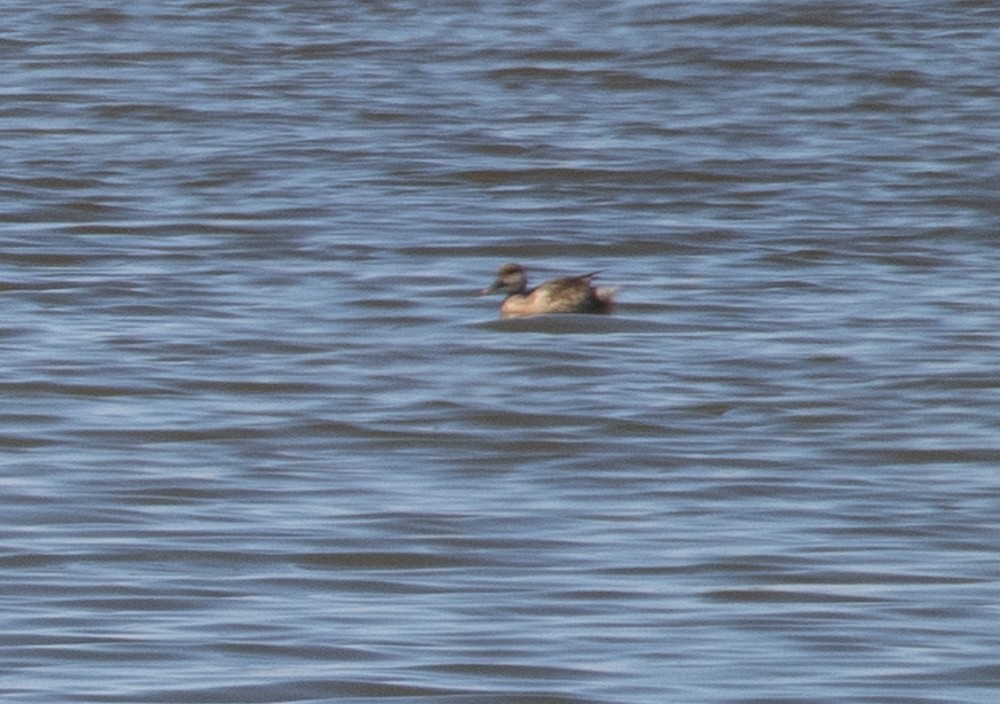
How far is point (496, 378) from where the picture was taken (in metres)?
10.1

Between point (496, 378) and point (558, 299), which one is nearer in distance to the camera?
point (496, 378)

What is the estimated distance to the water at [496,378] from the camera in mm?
6273

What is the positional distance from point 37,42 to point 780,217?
27.0 ft

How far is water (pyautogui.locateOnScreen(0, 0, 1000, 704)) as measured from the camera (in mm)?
6273

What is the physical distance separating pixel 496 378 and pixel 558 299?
3.83ft

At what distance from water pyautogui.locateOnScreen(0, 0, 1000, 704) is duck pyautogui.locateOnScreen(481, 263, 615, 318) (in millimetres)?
73

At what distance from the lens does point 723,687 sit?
5891mm

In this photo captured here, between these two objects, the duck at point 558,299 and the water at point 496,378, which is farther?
the duck at point 558,299

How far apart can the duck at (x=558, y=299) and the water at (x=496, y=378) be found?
0.07m

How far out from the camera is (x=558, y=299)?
11.2 meters

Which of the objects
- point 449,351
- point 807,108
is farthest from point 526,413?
point 807,108

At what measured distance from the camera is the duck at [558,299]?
11109 millimetres

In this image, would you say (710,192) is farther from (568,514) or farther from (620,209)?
(568,514)

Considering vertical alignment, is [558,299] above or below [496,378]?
below
